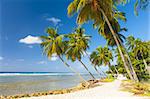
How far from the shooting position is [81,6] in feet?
58.6

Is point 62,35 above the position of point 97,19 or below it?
above

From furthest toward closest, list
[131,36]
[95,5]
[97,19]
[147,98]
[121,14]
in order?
[131,36], [121,14], [97,19], [95,5], [147,98]

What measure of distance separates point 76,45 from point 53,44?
4.73 m

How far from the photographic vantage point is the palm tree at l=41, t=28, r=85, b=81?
32156mm

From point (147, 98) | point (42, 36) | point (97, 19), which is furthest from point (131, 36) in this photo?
point (147, 98)

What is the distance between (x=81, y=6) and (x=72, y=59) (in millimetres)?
19164

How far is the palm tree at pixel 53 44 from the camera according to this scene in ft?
105

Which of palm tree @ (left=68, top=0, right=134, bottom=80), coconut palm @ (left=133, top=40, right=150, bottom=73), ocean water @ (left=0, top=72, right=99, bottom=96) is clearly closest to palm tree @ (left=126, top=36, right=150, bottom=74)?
coconut palm @ (left=133, top=40, right=150, bottom=73)

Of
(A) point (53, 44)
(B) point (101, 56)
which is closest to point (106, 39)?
(A) point (53, 44)

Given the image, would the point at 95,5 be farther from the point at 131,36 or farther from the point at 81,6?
the point at 131,36

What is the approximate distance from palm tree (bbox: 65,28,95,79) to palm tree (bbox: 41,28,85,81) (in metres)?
2.88

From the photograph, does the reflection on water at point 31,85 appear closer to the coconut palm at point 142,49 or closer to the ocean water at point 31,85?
the ocean water at point 31,85

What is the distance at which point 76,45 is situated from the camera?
35.8 meters

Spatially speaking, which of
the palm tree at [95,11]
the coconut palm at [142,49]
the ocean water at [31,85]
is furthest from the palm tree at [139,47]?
the palm tree at [95,11]
